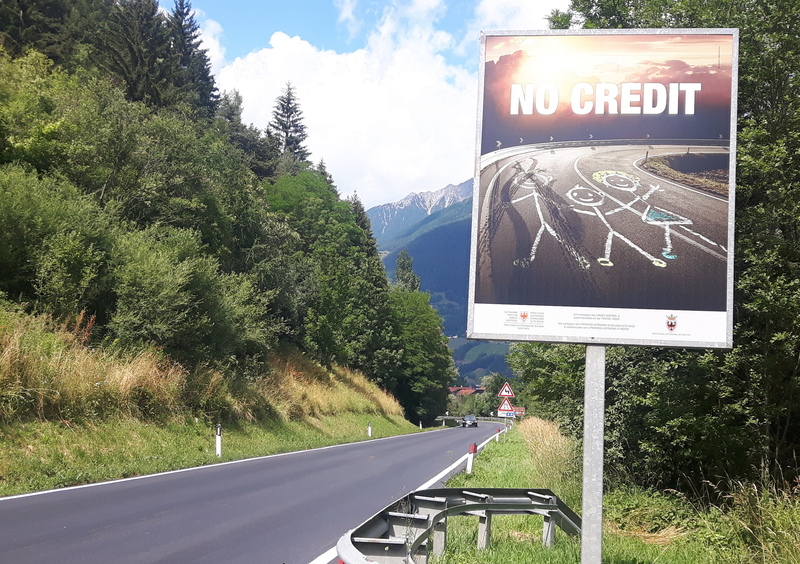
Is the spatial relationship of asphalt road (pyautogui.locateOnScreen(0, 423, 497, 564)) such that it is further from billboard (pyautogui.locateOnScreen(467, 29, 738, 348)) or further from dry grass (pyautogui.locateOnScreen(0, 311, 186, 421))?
billboard (pyautogui.locateOnScreen(467, 29, 738, 348))

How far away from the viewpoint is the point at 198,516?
33.7 feet

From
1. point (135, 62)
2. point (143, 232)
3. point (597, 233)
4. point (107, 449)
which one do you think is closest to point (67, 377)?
point (107, 449)

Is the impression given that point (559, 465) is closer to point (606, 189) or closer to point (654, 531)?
point (654, 531)

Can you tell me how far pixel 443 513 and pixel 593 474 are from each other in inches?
74.2

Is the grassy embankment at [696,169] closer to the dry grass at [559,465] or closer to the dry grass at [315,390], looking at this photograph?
the dry grass at [559,465]

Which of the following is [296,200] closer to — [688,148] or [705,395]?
[705,395]

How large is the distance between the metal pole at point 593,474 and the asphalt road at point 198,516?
3329 mm

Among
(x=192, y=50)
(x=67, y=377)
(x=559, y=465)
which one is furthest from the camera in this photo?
(x=192, y=50)

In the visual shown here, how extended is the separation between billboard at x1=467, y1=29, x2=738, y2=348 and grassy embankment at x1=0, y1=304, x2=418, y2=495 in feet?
31.8

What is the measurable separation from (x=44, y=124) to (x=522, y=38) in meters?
23.6

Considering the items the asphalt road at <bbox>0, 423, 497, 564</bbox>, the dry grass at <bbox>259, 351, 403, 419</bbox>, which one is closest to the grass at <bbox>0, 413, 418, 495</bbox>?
the asphalt road at <bbox>0, 423, 497, 564</bbox>

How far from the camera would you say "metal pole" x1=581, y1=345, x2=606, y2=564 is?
Answer: 6000mm

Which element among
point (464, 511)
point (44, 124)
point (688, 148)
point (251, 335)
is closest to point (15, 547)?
point (464, 511)

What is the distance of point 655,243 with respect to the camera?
651 centimetres
